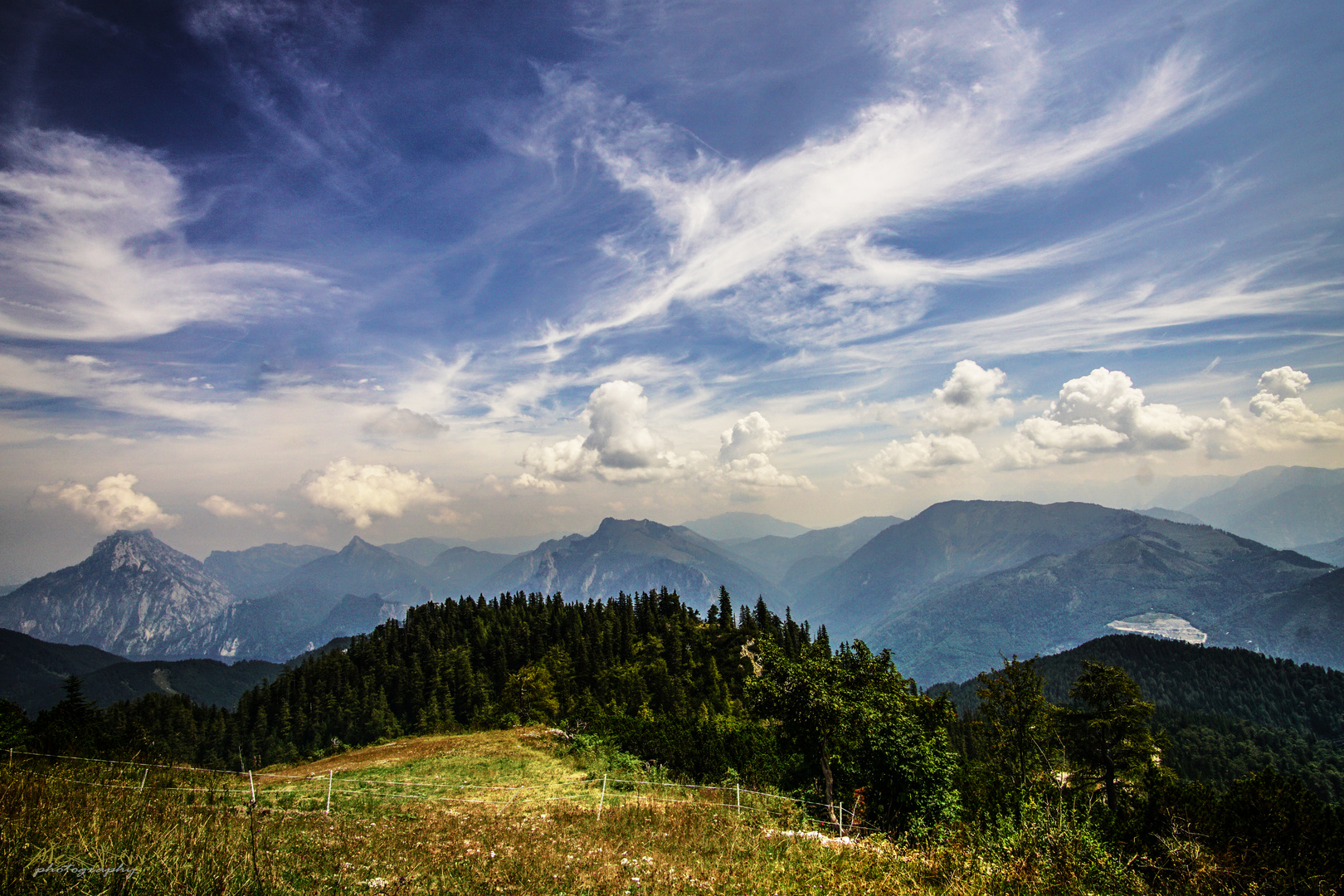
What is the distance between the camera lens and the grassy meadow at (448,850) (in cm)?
670

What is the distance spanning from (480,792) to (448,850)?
1457cm

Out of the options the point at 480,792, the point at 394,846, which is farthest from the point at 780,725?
the point at 394,846


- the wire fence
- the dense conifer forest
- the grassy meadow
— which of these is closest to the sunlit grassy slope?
the grassy meadow

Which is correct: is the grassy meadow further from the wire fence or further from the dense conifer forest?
the dense conifer forest

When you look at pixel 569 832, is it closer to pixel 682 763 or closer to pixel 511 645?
pixel 682 763

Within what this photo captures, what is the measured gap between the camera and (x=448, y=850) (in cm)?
1300

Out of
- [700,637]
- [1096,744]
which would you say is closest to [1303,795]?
[1096,744]

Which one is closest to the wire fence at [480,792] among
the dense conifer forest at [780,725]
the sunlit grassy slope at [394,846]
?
the sunlit grassy slope at [394,846]

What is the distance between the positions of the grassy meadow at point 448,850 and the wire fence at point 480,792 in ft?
1.13

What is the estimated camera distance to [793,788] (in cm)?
2825

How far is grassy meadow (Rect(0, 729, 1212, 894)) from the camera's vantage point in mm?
6695

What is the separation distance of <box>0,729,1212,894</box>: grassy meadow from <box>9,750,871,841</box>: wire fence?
34cm

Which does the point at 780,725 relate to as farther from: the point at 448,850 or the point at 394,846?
the point at 394,846

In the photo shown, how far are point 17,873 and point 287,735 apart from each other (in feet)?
371
